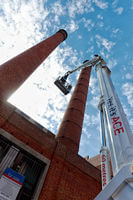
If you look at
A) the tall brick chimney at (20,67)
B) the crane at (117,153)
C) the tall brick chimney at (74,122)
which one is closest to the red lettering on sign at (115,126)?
the crane at (117,153)

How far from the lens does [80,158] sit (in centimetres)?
832

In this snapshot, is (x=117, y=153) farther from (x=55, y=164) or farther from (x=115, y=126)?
(x=55, y=164)

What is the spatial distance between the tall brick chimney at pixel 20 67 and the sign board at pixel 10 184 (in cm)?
392

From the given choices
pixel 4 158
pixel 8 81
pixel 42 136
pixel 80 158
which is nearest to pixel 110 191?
pixel 4 158

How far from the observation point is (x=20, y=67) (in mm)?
10117

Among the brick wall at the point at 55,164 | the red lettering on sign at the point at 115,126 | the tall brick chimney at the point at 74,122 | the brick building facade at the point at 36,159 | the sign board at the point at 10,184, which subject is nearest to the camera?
the red lettering on sign at the point at 115,126

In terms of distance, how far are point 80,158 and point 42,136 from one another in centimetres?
286

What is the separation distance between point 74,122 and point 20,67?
19.9ft

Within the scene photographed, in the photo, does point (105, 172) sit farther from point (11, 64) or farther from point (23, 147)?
point (11, 64)

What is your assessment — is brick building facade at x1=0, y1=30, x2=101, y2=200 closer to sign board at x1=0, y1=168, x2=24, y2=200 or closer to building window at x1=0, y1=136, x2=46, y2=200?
building window at x1=0, y1=136, x2=46, y2=200

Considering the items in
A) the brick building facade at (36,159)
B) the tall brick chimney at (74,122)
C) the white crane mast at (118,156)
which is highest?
the tall brick chimney at (74,122)

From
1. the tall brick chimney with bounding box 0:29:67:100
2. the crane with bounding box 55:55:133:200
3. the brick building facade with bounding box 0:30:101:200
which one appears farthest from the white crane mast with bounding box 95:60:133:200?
the tall brick chimney with bounding box 0:29:67:100

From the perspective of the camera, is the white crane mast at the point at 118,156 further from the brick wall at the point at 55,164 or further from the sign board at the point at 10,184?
the brick wall at the point at 55,164

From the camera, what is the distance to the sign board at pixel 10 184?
4781 mm
